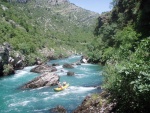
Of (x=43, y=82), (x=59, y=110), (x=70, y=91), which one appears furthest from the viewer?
(x=43, y=82)

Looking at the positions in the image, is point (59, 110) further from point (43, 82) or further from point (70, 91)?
point (43, 82)

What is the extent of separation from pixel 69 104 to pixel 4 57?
39937 mm

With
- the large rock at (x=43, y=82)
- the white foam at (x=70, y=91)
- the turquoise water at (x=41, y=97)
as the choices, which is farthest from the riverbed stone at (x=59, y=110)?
the large rock at (x=43, y=82)

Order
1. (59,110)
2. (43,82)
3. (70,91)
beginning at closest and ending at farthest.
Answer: (59,110)
(70,91)
(43,82)

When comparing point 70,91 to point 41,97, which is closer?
point 41,97

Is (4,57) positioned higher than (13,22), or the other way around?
(13,22)

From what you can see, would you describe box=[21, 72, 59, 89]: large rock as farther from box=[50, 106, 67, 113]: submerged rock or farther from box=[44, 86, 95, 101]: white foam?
box=[50, 106, 67, 113]: submerged rock

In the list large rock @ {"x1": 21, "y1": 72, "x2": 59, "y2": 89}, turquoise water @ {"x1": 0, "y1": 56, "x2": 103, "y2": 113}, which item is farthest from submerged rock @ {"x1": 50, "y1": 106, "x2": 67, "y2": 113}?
large rock @ {"x1": 21, "y1": 72, "x2": 59, "y2": 89}

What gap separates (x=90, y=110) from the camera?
28656mm

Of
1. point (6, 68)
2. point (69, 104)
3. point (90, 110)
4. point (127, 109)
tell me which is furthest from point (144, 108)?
point (6, 68)

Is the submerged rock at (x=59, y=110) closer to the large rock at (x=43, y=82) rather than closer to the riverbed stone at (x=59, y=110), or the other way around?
the riverbed stone at (x=59, y=110)

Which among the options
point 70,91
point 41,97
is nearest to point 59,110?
point 41,97

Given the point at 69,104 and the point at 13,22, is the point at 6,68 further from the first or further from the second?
the point at 13,22

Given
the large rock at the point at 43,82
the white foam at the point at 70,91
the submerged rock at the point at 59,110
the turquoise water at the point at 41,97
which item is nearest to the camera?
the submerged rock at the point at 59,110
